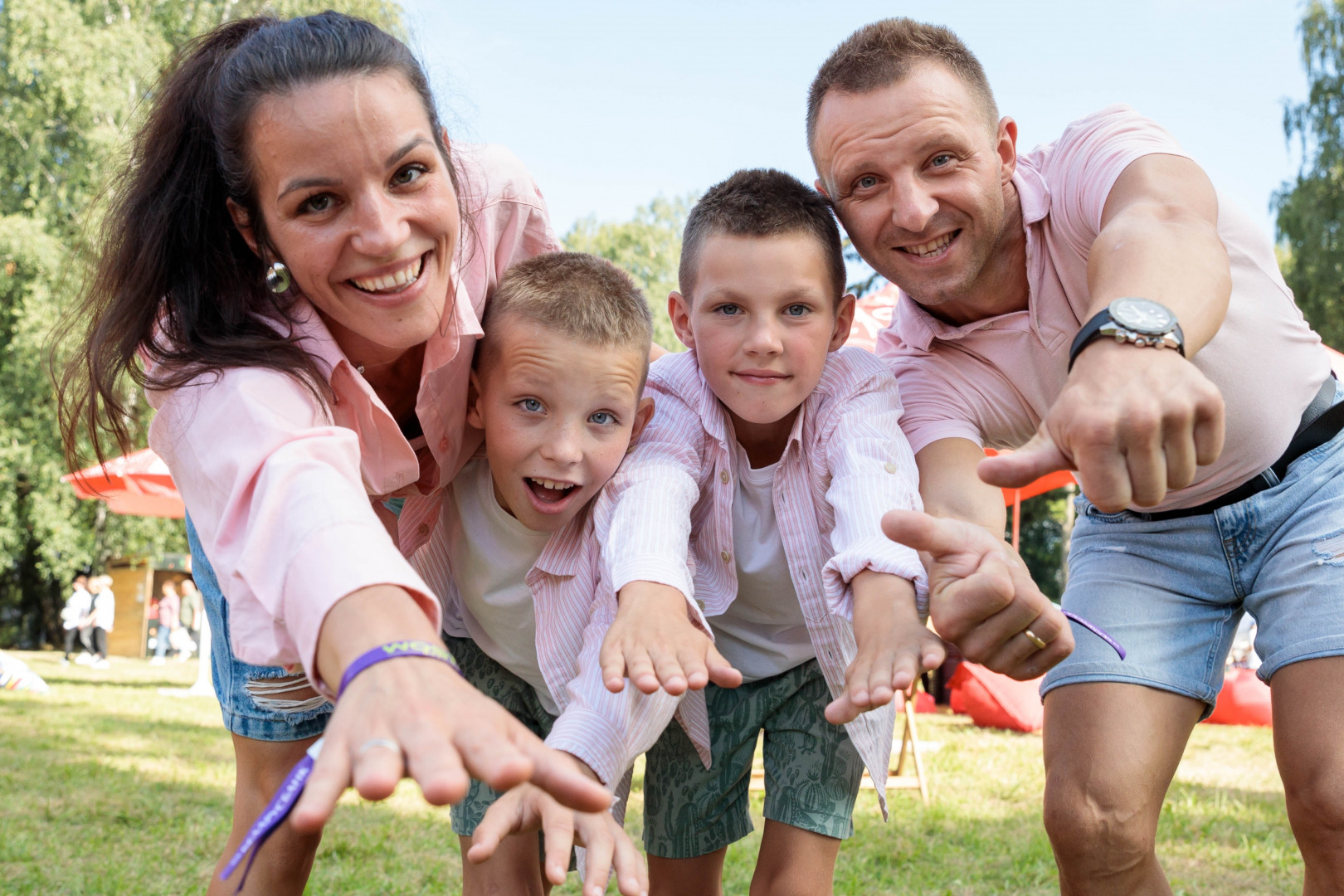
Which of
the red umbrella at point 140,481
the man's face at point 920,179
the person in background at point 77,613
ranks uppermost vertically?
the man's face at point 920,179

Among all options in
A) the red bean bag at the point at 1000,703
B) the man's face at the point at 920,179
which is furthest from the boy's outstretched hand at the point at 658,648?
the red bean bag at the point at 1000,703

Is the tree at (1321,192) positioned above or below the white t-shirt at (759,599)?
above

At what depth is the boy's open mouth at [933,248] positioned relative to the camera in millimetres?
2516

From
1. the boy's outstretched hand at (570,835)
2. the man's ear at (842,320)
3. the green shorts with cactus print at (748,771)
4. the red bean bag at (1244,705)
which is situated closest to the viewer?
the boy's outstretched hand at (570,835)

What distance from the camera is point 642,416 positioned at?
2646 millimetres

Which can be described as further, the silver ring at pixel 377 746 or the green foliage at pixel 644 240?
the green foliage at pixel 644 240

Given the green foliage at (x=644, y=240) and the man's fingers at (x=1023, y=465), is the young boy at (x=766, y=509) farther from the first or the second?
the green foliage at (x=644, y=240)

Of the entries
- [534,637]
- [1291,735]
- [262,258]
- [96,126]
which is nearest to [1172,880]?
[1291,735]

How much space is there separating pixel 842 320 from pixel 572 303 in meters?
0.70

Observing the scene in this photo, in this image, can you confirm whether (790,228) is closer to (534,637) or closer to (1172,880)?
(534,637)

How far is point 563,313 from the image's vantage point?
249 cm

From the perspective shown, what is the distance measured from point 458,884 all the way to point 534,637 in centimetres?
248

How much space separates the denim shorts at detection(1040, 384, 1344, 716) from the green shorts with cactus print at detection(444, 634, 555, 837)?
1.32 metres

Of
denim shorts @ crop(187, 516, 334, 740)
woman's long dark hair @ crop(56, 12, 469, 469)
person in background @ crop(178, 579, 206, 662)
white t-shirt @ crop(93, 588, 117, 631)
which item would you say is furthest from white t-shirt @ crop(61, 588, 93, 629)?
woman's long dark hair @ crop(56, 12, 469, 469)
